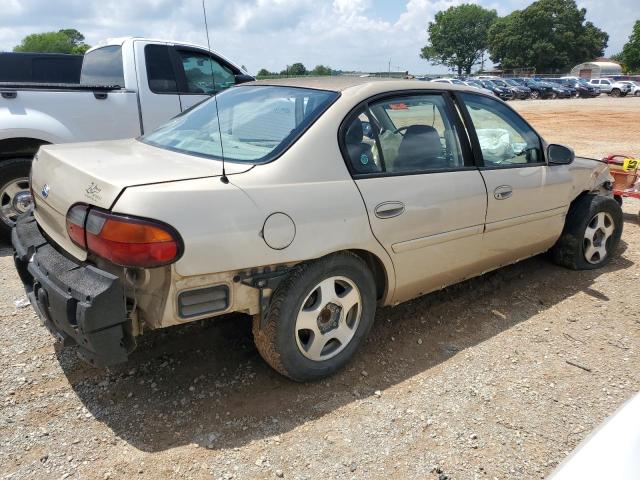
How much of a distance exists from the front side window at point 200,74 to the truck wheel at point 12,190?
78.7 inches

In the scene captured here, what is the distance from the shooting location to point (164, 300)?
7.88 ft

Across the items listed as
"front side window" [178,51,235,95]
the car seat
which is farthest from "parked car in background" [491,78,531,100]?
the car seat

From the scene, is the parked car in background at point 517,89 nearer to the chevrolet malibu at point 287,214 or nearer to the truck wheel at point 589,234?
the truck wheel at point 589,234

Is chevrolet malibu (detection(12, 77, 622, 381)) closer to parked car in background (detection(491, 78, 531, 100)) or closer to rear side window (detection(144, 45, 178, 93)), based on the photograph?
rear side window (detection(144, 45, 178, 93))

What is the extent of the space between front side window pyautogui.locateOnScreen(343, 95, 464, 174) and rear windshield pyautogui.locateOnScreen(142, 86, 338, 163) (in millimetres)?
255

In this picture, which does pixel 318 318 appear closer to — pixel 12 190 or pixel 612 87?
pixel 12 190

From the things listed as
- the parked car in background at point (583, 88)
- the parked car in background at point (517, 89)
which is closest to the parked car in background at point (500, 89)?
the parked car in background at point (517, 89)

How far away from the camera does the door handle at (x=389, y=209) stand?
2984 millimetres

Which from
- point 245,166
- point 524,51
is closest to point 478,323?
point 245,166

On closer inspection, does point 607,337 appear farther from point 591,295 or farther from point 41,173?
point 41,173

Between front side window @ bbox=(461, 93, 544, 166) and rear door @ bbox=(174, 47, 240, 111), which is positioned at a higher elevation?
rear door @ bbox=(174, 47, 240, 111)

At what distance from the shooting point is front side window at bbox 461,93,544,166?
12.5 feet

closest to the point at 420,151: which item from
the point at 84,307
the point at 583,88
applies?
the point at 84,307

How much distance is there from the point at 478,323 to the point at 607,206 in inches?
73.4
